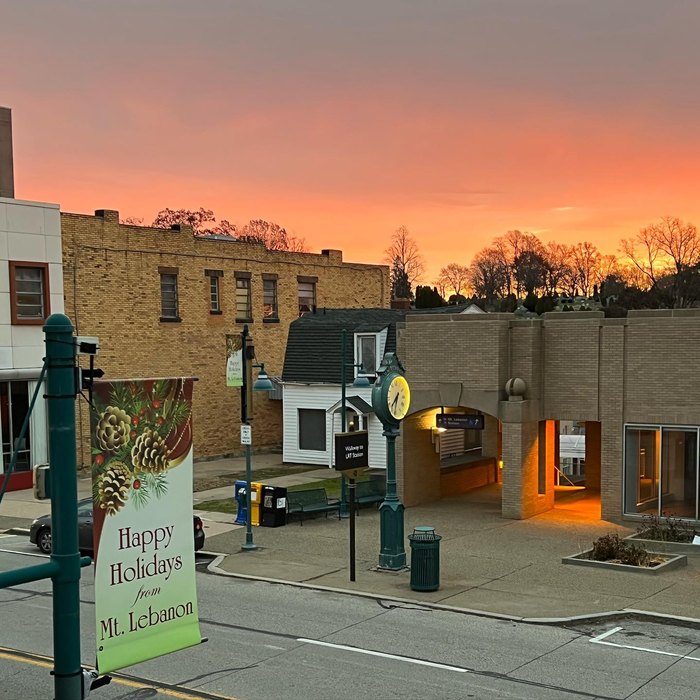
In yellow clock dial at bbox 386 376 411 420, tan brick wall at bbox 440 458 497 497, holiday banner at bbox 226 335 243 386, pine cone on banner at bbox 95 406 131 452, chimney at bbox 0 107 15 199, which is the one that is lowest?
tan brick wall at bbox 440 458 497 497

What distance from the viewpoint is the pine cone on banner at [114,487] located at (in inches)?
276

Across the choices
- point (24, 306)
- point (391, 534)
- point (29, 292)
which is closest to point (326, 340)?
point (29, 292)

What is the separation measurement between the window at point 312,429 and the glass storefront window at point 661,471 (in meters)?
15.9

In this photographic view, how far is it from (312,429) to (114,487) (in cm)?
3189

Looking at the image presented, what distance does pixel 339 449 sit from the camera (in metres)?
18.9

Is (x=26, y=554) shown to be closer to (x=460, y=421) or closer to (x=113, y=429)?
(x=460, y=421)

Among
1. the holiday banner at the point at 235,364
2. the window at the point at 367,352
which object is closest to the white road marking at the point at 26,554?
the holiday banner at the point at 235,364

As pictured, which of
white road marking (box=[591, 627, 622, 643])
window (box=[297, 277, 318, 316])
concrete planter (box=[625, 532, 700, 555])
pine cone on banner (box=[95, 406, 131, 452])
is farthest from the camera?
window (box=[297, 277, 318, 316])

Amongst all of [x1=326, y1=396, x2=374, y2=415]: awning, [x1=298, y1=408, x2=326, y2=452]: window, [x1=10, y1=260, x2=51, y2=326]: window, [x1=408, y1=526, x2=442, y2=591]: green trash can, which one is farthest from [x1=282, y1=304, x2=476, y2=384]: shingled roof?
[x1=408, y1=526, x2=442, y2=591]: green trash can

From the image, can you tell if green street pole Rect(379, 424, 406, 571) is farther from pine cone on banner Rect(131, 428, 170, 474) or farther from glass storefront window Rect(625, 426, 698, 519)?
pine cone on banner Rect(131, 428, 170, 474)

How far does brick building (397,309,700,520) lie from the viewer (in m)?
24.6

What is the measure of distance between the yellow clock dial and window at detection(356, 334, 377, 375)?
16897 mm

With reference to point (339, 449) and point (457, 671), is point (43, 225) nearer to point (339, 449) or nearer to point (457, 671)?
point (339, 449)

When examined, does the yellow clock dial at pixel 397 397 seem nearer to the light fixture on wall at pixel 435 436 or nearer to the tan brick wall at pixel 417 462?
the tan brick wall at pixel 417 462
